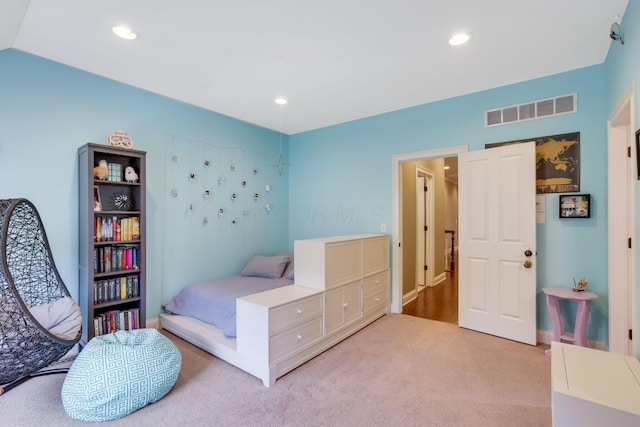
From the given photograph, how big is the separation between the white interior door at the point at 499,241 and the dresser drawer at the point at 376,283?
2.95 feet

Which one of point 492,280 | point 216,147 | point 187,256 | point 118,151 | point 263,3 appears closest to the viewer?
point 263,3

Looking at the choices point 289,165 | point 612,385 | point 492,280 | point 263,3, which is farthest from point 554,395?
point 289,165

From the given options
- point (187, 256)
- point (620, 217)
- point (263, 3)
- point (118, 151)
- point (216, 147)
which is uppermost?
point (263, 3)

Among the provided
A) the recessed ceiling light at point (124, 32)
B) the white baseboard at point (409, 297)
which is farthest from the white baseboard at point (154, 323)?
the white baseboard at point (409, 297)

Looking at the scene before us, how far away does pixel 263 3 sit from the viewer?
6.38ft

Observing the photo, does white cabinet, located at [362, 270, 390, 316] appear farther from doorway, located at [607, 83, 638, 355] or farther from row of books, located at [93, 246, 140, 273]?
row of books, located at [93, 246, 140, 273]

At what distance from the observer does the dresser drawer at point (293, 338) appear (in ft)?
7.68

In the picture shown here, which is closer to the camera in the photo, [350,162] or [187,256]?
[187,256]

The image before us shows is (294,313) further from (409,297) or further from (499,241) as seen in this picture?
(409,297)

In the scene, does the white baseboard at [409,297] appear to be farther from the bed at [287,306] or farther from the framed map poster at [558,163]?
the framed map poster at [558,163]

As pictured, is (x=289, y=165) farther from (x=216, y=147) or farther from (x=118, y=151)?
(x=118, y=151)

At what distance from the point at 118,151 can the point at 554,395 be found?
3519 millimetres

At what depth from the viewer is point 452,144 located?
138 inches

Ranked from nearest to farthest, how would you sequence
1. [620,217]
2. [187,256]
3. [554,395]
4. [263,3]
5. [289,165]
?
[554,395]
[263,3]
[620,217]
[187,256]
[289,165]
